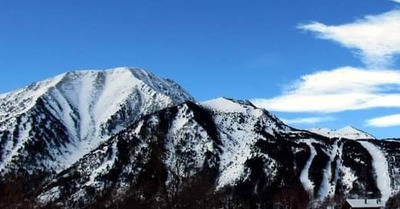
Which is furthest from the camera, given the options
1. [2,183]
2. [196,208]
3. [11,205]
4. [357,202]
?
[357,202]

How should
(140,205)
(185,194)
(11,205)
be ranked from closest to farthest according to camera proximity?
(11,205), (185,194), (140,205)

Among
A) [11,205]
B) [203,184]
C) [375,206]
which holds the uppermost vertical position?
[375,206]

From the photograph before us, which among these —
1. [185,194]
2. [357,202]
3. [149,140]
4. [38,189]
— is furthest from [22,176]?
[357,202]

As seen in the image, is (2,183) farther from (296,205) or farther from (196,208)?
(296,205)

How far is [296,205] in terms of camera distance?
19588 cm

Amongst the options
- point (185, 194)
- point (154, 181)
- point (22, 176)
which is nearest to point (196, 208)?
point (185, 194)

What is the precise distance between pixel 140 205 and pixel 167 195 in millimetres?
46916

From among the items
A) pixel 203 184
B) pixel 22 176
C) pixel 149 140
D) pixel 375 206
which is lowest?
pixel 22 176

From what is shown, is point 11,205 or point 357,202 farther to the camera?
point 357,202

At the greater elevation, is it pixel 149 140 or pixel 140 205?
pixel 140 205

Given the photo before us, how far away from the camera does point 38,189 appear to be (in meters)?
31.8

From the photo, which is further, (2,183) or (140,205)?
(140,205)

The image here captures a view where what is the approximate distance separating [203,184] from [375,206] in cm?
9408

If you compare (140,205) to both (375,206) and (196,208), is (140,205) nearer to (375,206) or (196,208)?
(196,208)
